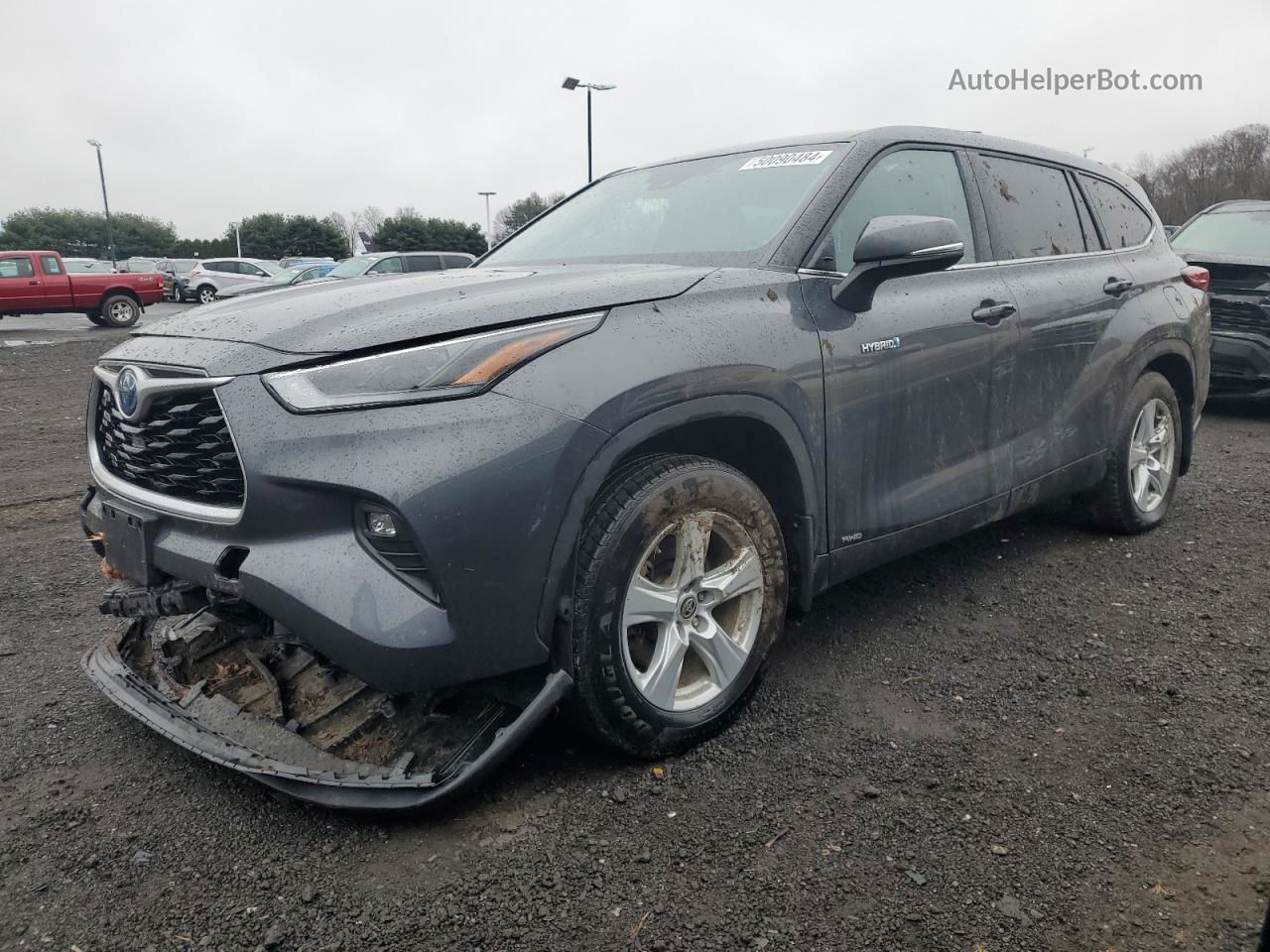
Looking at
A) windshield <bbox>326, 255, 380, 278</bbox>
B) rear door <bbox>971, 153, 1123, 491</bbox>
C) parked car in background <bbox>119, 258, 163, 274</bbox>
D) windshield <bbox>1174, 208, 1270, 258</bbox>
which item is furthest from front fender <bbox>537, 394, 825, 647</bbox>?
parked car in background <bbox>119, 258, 163, 274</bbox>

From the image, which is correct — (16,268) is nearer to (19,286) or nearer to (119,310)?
(19,286)

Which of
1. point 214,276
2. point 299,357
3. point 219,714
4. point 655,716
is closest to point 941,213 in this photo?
point 655,716

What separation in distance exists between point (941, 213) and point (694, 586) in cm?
183

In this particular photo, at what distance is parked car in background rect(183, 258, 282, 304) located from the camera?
32094mm

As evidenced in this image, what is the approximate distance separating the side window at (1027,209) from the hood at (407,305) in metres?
1.56

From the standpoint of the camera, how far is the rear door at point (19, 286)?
19.3 m

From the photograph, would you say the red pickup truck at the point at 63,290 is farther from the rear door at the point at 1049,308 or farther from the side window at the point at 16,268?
the rear door at the point at 1049,308

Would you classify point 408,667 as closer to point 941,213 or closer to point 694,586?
point 694,586

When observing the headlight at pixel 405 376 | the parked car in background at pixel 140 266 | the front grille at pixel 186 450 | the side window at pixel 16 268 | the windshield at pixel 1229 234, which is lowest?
the front grille at pixel 186 450

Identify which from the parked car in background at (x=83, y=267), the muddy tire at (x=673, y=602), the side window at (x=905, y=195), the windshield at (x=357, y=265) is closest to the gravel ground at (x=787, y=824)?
the muddy tire at (x=673, y=602)

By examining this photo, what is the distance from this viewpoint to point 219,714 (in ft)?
8.01

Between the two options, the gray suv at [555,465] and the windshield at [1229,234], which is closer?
the gray suv at [555,465]

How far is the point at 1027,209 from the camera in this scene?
388 centimetres

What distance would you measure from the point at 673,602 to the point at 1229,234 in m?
8.15
